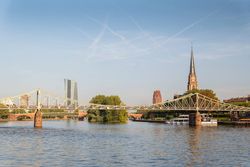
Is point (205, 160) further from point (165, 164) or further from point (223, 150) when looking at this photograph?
point (223, 150)

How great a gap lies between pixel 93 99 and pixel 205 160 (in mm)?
107084

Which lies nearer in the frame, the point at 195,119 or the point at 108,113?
the point at 195,119

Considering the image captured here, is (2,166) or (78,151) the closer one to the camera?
(2,166)

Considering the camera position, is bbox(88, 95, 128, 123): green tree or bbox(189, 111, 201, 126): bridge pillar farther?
bbox(88, 95, 128, 123): green tree

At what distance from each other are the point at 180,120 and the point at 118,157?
109568 millimetres

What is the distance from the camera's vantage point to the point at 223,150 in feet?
160

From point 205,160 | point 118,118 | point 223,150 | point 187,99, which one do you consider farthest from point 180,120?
point 205,160

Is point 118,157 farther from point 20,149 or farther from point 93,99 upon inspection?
point 93,99

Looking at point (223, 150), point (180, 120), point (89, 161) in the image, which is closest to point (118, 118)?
point (180, 120)

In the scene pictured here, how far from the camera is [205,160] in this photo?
40062 mm

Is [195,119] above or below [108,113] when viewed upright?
below

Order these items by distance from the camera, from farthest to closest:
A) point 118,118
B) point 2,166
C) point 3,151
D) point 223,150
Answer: point 118,118
point 223,150
point 3,151
point 2,166

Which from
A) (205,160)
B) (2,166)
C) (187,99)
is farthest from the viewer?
(187,99)

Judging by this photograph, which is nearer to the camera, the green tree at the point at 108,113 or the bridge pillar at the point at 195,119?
the bridge pillar at the point at 195,119
